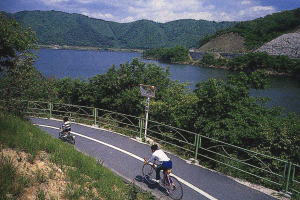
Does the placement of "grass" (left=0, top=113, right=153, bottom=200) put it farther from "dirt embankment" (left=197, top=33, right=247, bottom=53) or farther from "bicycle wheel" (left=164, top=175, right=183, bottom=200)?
"dirt embankment" (left=197, top=33, right=247, bottom=53)

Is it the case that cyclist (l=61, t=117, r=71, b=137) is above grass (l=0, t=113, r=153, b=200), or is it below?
below

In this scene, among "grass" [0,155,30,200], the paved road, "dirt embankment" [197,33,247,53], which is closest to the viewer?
"grass" [0,155,30,200]

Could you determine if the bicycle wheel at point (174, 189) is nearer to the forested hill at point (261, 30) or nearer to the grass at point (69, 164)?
the grass at point (69, 164)

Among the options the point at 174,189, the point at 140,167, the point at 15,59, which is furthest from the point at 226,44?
the point at 174,189

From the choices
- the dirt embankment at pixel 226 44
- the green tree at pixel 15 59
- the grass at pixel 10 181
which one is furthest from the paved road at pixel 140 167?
the dirt embankment at pixel 226 44

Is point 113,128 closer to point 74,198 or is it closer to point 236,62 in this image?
point 74,198

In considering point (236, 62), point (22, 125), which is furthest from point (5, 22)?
point (236, 62)

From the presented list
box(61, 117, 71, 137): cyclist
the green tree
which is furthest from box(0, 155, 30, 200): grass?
the green tree

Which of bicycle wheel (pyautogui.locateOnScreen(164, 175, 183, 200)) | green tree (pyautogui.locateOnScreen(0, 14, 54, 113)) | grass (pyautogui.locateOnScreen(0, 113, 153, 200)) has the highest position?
green tree (pyautogui.locateOnScreen(0, 14, 54, 113))

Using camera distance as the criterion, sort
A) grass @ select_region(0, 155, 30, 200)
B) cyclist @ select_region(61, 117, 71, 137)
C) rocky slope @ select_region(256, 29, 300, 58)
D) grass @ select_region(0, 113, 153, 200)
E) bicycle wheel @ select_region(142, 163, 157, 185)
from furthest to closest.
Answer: rocky slope @ select_region(256, 29, 300, 58)
cyclist @ select_region(61, 117, 71, 137)
bicycle wheel @ select_region(142, 163, 157, 185)
grass @ select_region(0, 113, 153, 200)
grass @ select_region(0, 155, 30, 200)

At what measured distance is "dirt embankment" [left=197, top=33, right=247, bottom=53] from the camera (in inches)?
6356

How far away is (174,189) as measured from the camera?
26.2 ft

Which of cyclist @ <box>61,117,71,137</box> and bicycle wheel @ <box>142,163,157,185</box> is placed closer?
bicycle wheel @ <box>142,163,157,185</box>

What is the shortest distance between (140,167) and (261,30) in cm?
17400
